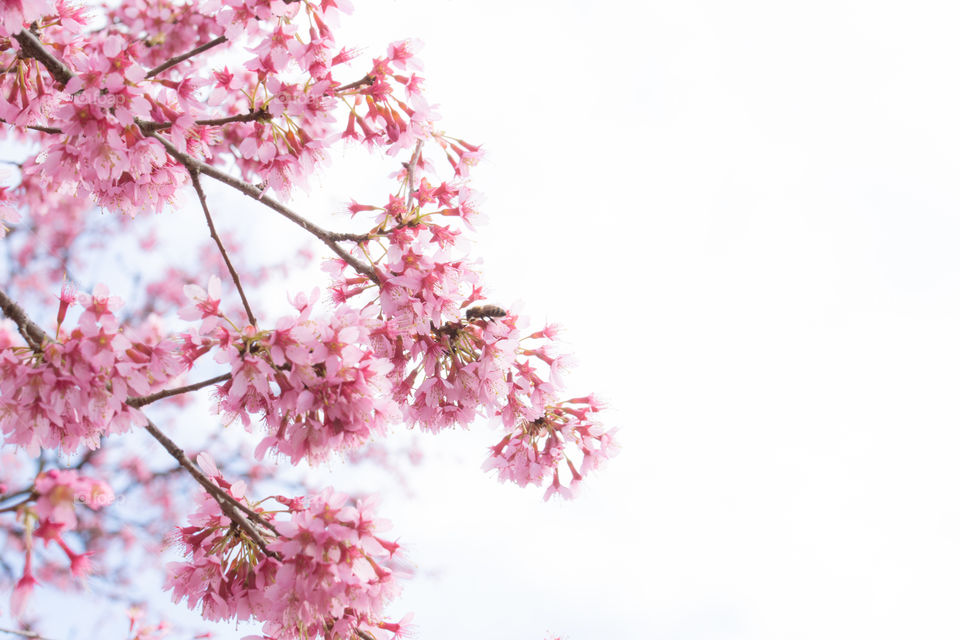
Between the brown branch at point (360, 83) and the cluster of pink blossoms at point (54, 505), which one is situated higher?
the brown branch at point (360, 83)

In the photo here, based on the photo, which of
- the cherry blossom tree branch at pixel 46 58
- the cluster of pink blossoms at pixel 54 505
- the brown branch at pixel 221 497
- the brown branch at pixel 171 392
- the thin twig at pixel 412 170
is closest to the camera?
the cluster of pink blossoms at pixel 54 505

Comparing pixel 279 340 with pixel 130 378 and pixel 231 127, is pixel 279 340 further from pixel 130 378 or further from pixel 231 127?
pixel 231 127

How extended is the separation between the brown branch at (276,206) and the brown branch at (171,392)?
0.95 metres

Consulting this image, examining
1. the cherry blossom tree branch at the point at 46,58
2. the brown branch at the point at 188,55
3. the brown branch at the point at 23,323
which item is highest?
the cherry blossom tree branch at the point at 46,58

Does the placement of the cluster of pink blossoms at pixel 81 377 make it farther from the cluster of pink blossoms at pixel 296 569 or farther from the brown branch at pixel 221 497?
the cluster of pink blossoms at pixel 296 569

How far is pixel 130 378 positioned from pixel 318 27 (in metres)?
2.07

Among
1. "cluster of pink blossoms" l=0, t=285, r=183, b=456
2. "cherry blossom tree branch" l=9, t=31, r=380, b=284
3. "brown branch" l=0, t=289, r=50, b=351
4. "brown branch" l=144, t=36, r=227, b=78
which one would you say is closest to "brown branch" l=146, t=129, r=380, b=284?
"cherry blossom tree branch" l=9, t=31, r=380, b=284

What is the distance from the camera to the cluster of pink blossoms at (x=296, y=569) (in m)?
2.75

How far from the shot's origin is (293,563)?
280 centimetres

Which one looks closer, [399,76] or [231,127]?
[399,76]

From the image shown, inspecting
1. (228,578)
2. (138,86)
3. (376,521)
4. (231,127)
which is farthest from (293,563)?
(231,127)

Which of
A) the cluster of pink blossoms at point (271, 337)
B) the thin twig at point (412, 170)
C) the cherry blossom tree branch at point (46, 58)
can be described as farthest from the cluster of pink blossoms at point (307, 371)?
the cherry blossom tree branch at point (46, 58)

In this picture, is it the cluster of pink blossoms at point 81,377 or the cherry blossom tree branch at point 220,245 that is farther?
the cherry blossom tree branch at point 220,245

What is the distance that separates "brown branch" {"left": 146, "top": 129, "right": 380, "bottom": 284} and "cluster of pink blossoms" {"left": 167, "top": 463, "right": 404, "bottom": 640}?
123 cm
